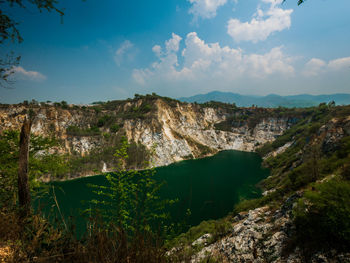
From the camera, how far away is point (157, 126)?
225ft

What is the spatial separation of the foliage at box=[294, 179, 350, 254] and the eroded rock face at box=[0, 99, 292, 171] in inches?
1373

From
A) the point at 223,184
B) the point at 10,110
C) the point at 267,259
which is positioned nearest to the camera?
the point at 267,259

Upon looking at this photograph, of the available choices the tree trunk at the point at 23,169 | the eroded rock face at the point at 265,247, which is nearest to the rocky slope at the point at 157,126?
the eroded rock face at the point at 265,247

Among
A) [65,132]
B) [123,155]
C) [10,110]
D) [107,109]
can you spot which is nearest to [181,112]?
[107,109]

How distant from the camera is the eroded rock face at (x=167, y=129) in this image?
2194 inches

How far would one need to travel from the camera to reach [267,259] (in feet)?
17.3

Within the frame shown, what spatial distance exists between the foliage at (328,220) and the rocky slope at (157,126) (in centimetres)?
4308

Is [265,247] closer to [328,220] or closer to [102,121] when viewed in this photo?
[328,220]

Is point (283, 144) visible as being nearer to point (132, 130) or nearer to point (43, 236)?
point (132, 130)

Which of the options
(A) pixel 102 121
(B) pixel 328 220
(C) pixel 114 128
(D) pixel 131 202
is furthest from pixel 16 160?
(A) pixel 102 121

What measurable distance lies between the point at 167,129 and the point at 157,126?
17.4 feet

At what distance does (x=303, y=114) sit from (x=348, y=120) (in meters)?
66.0

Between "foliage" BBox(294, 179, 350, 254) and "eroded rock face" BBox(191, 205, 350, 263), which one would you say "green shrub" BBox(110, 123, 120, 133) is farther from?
"foliage" BBox(294, 179, 350, 254)

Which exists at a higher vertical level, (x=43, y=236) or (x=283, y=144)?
(x=43, y=236)
